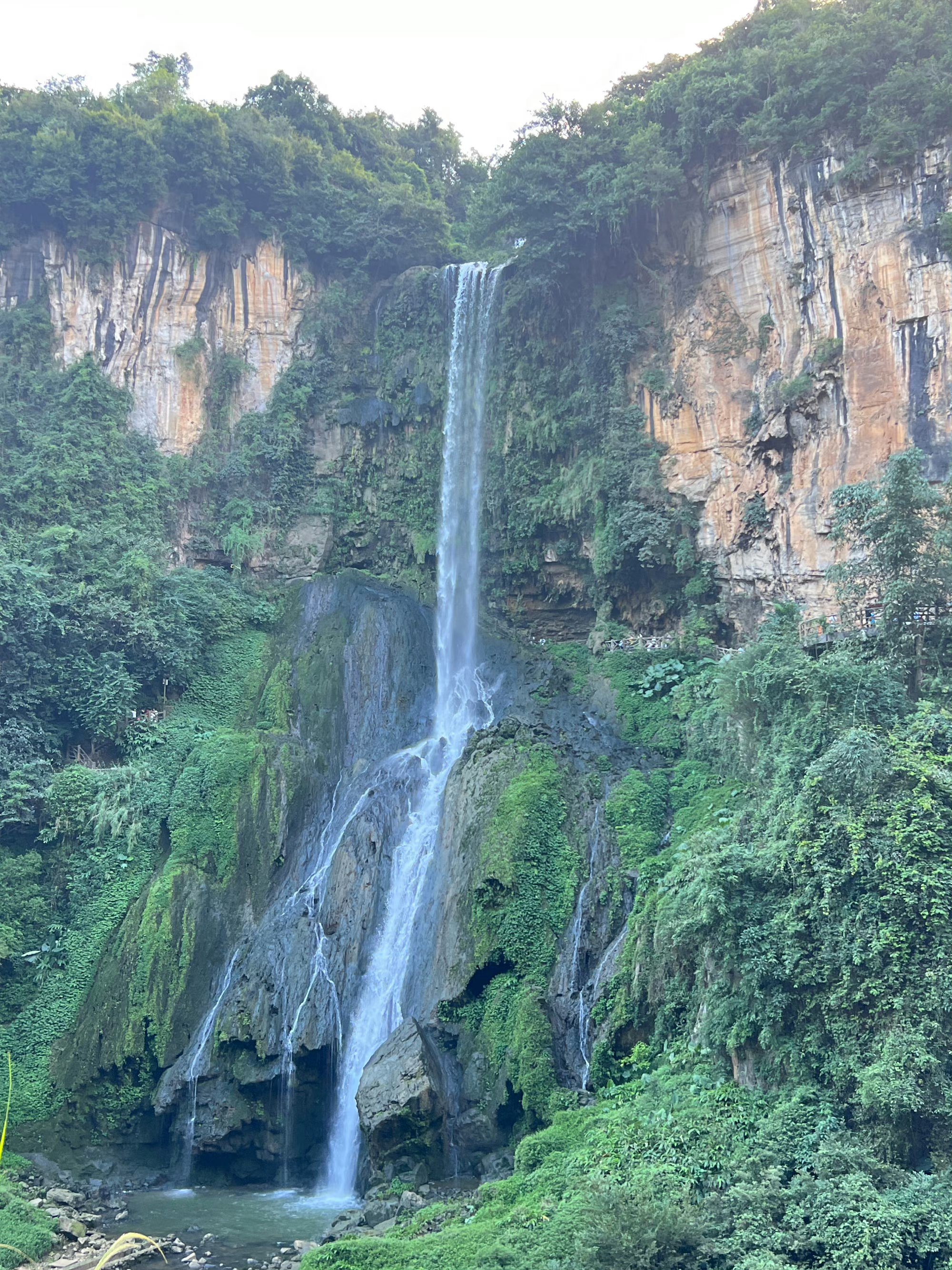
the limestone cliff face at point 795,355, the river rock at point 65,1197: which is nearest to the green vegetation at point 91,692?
the river rock at point 65,1197

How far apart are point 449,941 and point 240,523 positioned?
562 inches

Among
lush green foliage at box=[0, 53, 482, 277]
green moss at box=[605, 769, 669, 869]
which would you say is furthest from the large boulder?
lush green foliage at box=[0, 53, 482, 277]

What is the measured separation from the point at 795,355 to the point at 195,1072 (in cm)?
1700

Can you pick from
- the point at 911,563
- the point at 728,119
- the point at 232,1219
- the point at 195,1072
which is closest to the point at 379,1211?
the point at 232,1219

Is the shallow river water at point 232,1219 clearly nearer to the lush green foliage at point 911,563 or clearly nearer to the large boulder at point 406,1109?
the large boulder at point 406,1109

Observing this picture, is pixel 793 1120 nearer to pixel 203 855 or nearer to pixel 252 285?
pixel 203 855

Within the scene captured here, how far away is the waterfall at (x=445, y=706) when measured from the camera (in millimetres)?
15219

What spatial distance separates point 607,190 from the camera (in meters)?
22.4

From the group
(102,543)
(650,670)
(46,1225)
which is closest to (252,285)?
(102,543)

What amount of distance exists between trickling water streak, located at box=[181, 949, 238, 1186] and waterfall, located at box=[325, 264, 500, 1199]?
7.35ft

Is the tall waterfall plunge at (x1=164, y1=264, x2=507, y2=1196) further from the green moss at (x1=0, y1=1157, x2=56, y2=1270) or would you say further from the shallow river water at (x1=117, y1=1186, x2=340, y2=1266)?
the green moss at (x1=0, y1=1157, x2=56, y2=1270)

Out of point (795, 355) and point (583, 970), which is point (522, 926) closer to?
point (583, 970)

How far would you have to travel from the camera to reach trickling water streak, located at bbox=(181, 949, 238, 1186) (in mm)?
15242

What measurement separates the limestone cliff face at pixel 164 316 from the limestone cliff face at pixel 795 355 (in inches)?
455
